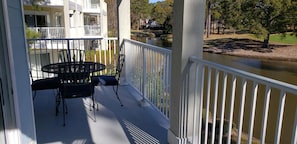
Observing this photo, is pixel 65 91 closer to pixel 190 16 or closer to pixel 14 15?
pixel 14 15

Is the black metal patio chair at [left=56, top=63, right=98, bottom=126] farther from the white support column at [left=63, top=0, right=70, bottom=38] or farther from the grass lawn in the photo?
the grass lawn

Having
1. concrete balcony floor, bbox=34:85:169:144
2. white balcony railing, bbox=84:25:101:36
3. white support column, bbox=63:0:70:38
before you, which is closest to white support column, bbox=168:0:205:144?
concrete balcony floor, bbox=34:85:169:144

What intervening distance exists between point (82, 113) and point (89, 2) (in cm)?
1959

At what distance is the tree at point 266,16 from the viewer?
1619 centimetres

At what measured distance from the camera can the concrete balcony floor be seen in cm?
273

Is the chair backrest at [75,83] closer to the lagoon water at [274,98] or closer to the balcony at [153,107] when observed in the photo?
the balcony at [153,107]

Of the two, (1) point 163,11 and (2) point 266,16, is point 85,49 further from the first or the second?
(1) point 163,11

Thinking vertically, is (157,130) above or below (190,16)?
below

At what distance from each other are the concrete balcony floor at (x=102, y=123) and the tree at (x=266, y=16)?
15.6 meters

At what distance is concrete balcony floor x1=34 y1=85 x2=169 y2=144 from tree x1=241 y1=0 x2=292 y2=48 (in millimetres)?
15642

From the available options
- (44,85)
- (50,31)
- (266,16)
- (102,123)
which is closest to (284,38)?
(266,16)

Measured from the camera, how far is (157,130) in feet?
9.66

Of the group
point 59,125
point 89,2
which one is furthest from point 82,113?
point 89,2

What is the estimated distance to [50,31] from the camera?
44.0 feet
